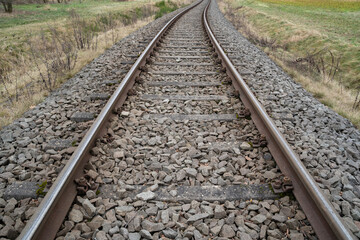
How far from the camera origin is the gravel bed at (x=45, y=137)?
77.2 inches

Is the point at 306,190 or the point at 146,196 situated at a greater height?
the point at 306,190

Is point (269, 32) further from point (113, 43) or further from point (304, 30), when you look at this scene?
point (113, 43)

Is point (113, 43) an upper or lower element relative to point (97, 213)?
upper

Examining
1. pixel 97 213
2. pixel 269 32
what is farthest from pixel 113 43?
pixel 269 32

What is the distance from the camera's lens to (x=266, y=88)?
170 inches

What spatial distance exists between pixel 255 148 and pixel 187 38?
19.9 ft

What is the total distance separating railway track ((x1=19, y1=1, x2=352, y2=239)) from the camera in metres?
1.80

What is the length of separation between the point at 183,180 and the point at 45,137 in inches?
67.8

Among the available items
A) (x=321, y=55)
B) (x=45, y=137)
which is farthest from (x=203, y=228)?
(x=321, y=55)

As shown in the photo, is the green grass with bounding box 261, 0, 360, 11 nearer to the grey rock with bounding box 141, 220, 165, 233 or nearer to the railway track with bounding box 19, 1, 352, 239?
the railway track with bounding box 19, 1, 352, 239

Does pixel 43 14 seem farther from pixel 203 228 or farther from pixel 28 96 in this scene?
pixel 203 228

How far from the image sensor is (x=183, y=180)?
2.28 meters

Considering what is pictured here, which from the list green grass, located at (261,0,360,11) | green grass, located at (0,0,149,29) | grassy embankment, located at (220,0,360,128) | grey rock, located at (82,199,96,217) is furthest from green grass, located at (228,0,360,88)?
green grass, located at (0,0,149,29)

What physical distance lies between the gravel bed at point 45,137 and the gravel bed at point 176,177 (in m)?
0.36
